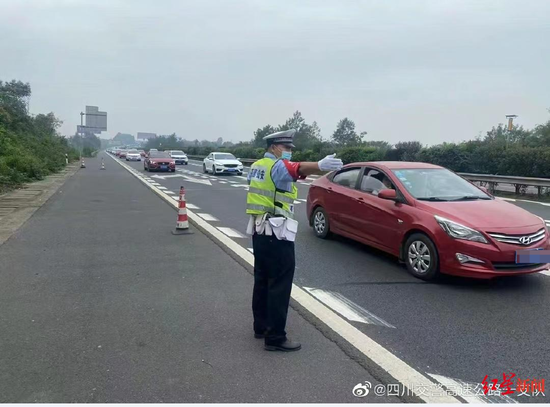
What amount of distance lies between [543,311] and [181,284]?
4.08 metres

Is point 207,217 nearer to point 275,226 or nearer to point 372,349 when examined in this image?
point 275,226

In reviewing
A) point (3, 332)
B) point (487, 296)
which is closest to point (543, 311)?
point (487, 296)

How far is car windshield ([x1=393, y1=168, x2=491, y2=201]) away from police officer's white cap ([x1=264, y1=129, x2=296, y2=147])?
10.1 ft

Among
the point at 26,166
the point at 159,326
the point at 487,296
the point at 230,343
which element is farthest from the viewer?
the point at 26,166

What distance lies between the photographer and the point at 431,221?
19.8 ft

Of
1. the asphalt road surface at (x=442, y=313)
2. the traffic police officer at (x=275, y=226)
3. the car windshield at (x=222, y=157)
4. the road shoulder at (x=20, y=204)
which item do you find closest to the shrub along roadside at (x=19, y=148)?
the road shoulder at (x=20, y=204)

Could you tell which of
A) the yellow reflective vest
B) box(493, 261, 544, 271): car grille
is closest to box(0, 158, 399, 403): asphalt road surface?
the yellow reflective vest

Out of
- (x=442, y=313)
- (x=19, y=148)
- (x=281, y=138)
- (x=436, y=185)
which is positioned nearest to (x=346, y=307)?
(x=442, y=313)

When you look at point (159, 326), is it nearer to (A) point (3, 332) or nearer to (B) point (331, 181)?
(A) point (3, 332)

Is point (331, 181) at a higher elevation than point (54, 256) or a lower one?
higher

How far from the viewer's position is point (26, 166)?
69.3 feet

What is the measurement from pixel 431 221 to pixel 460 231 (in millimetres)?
408

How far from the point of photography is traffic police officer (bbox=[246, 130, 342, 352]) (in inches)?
157

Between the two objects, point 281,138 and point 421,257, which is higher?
point 281,138
